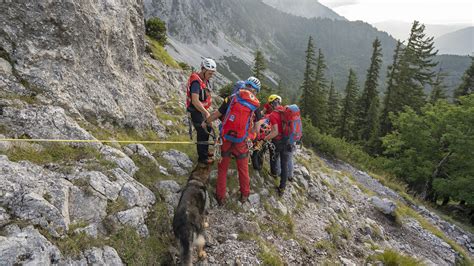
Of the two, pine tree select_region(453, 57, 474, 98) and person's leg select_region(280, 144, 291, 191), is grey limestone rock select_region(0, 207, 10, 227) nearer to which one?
person's leg select_region(280, 144, 291, 191)

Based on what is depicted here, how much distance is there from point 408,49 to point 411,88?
5142mm

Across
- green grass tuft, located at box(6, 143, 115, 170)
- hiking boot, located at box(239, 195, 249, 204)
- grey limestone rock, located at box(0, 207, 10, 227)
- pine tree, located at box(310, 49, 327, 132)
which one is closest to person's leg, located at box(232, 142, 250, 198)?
hiking boot, located at box(239, 195, 249, 204)

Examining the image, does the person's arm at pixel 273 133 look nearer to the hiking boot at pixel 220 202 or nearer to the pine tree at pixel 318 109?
the hiking boot at pixel 220 202

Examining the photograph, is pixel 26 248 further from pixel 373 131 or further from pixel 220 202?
pixel 373 131

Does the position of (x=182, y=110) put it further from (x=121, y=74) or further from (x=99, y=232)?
(x=99, y=232)

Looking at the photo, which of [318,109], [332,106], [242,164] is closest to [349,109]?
[318,109]

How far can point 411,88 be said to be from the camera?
4038 cm

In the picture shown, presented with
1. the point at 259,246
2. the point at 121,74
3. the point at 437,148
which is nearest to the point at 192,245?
the point at 259,246

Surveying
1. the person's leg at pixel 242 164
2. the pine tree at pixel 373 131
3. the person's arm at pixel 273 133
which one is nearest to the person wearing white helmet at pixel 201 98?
the person's leg at pixel 242 164

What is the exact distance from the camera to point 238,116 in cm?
687

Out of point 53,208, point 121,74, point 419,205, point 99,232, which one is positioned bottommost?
point 419,205

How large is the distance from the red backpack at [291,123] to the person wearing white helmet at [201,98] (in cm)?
235

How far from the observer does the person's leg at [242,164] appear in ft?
23.3

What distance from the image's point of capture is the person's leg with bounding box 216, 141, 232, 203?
711cm
